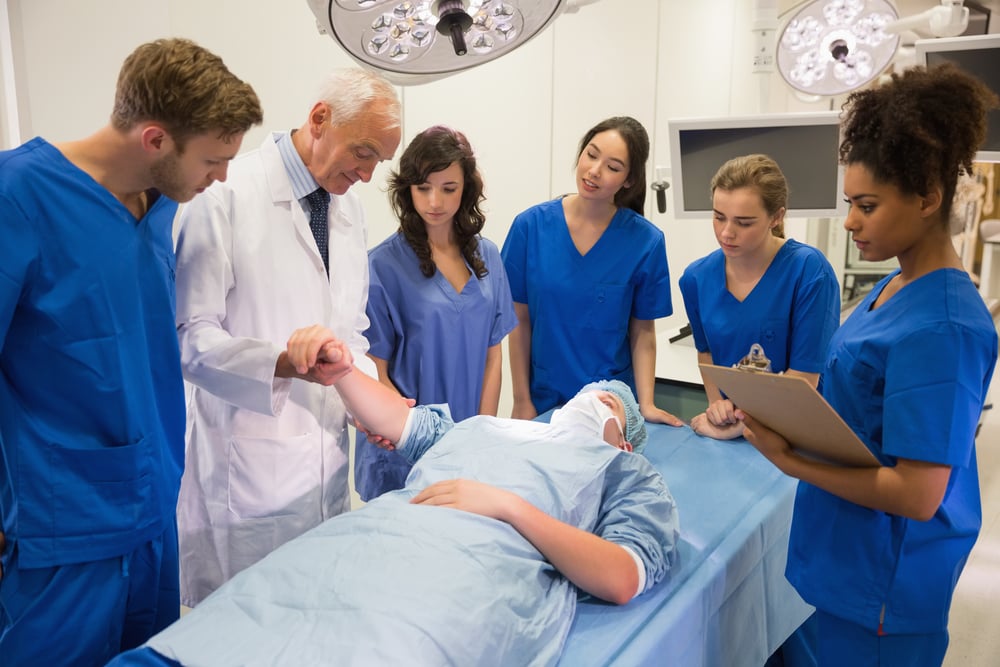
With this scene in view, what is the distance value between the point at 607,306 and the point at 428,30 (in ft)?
4.20

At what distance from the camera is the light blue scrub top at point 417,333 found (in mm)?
1935

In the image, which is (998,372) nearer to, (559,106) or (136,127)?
(559,106)

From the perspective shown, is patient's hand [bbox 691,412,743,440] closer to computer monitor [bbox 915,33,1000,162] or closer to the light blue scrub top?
the light blue scrub top

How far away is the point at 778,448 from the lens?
A: 1.32 m

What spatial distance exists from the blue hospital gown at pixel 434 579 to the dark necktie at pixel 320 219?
0.46 m

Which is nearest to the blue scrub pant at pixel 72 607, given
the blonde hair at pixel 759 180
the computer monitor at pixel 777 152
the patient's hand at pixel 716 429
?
the patient's hand at pixel 716 429

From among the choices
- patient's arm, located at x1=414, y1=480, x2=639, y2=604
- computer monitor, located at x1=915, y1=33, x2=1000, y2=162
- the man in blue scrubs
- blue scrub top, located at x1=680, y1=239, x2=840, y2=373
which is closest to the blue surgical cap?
blue scrub top, located at x1=680, y1=239, x2=840, y2=373

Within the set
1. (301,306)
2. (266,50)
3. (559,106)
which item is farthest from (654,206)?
(301,306)

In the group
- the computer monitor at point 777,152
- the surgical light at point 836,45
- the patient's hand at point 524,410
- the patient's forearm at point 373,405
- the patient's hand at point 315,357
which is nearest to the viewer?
the patient's hand at point 315,357

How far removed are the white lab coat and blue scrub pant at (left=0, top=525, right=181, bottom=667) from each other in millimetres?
300

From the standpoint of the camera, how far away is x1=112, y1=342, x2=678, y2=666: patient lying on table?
3.42 feet

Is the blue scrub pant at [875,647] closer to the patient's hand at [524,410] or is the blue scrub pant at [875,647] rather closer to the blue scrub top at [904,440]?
the blue scrub top at [904,440]

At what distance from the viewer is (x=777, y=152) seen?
228 cm

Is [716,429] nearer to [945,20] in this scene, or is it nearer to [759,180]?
[759,180]
